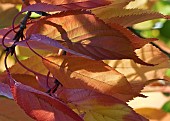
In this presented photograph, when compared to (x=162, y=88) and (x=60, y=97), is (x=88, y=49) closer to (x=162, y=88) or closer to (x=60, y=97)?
(x=60, y=97)

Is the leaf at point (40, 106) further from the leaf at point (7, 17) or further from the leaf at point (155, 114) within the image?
the leaf at point (155, 114)

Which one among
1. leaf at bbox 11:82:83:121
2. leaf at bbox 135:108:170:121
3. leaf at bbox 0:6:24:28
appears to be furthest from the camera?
leaf at bbox 135:108:170:121

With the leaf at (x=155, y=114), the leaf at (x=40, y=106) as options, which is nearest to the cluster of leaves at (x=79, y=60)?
the leaf at (x=40, y=106)

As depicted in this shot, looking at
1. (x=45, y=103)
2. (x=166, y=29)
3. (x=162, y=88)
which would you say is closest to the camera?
(x=45, y=103)

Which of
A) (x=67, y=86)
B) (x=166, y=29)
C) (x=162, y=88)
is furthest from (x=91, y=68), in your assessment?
(x=166, y=29)

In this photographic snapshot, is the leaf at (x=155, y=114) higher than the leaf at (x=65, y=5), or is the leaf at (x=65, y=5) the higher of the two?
the leaf at (x=65, y=5)

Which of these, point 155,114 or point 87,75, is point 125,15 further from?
point 155,114

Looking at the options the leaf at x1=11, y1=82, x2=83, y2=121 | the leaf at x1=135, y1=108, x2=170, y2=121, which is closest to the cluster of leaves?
the leaf at x1=11, y1=82, x2=83, y2=121

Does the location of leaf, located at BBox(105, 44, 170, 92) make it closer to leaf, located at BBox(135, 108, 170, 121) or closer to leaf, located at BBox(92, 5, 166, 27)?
leaf, located at BBox(92, 5, 166, 27)
